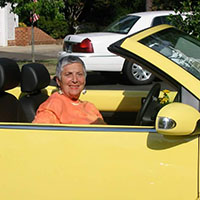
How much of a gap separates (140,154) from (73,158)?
36 cm

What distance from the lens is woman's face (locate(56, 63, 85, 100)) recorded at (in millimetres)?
3410

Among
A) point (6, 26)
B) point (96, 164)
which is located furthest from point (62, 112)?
point (6, 26)

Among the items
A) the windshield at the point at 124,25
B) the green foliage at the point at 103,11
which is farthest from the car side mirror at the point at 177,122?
the green foliage at the point at 103,11

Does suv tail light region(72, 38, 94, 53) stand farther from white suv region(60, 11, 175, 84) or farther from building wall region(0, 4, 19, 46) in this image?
building wall region(0, 4, 19, 46)

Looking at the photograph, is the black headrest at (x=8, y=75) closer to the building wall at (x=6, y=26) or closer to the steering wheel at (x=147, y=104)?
the steering wheel at (x=147, y=104)

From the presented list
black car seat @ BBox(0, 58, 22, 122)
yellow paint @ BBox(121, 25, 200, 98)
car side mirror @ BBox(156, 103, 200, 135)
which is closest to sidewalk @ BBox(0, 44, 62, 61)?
black car seat @ BBox(0, 58, 22, 122)

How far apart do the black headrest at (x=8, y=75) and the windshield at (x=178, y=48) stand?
1094mm

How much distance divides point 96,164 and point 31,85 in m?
1.41

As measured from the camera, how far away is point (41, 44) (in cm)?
2584

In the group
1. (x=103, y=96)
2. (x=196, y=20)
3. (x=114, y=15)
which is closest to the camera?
(x=103, y=96)

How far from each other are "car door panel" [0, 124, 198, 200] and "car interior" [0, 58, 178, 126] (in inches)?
16.2

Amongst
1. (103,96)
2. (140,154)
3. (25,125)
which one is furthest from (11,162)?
(103,96)

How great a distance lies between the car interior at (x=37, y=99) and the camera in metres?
3.34

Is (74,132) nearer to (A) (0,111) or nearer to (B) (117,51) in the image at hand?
(B) (117,51)
